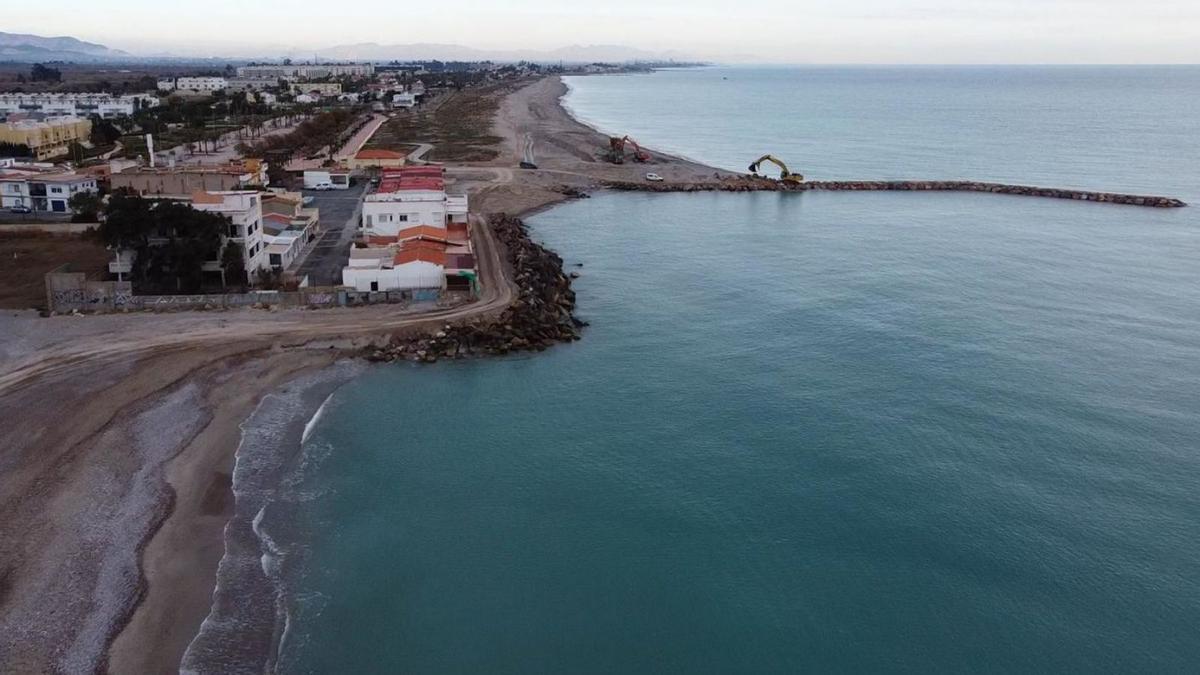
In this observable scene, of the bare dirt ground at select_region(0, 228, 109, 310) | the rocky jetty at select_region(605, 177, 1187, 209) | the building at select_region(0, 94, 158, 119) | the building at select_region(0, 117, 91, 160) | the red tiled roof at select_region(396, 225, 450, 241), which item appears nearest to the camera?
the bare dirt ground at select_region(0, 228, 109, 310)

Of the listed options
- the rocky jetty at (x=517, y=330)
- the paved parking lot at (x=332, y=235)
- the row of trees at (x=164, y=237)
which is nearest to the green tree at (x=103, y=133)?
the paved parking lot at (x=332, y=235)

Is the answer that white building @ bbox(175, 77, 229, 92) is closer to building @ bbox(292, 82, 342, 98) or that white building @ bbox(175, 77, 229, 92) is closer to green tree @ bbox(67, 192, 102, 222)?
building @ bbox(292, 82, 342, 98)

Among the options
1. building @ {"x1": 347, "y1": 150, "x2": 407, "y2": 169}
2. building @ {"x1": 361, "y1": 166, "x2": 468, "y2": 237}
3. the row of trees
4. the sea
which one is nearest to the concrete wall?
the row of trees

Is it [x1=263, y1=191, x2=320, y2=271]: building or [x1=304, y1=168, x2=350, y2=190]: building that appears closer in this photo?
[x1=263, y1=191, x2=320, y2=271]: building

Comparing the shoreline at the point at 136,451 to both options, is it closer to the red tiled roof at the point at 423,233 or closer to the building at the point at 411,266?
the building at the point at 411,266

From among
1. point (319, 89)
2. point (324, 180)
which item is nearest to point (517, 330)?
point (324, 180)

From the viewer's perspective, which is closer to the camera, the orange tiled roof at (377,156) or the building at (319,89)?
the orange tiled roof at (377,156)

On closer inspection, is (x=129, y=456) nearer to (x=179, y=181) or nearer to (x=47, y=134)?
(x=179, y=181)
